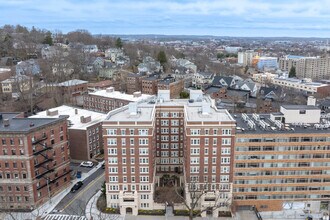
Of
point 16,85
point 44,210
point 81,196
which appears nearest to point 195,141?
point 81,196

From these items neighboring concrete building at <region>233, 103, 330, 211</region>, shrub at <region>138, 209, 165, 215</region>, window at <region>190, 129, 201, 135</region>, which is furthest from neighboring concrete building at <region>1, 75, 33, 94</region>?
neighboring concrete building at <region>233, 103, 330, 211</region>

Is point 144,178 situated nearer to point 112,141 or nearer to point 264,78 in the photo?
point 112,141

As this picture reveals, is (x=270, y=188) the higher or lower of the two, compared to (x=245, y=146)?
lower

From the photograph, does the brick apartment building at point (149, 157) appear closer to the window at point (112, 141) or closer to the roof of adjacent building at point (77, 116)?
the window at point (112, 141)

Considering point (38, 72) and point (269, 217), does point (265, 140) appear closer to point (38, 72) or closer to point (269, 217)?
point (269, 217)

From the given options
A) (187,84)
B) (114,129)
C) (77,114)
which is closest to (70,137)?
(77,114)

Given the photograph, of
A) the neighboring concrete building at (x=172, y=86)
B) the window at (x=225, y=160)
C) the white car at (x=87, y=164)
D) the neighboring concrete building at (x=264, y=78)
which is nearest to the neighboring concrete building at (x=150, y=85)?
the neighboring concrete building at (x=172, y=86)
